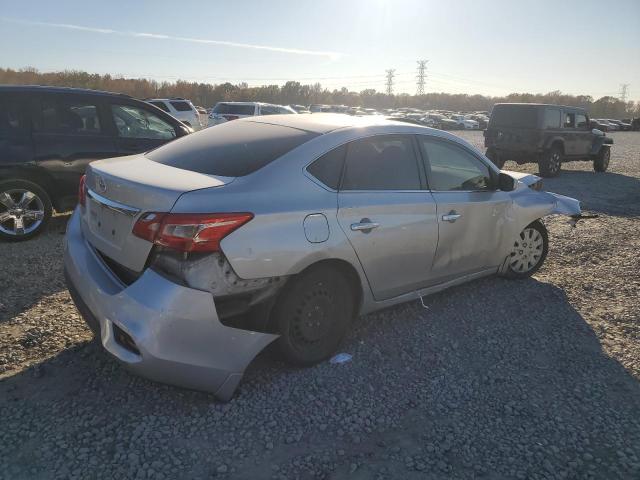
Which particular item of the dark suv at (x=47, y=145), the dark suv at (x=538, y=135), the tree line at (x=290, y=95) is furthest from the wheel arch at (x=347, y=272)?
the tree line at (x=290, y=95)

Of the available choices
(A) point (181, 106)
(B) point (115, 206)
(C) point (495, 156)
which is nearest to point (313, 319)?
(B) point (115, 206)

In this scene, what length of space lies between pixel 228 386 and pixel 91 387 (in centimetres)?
90

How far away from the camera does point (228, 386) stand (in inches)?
111

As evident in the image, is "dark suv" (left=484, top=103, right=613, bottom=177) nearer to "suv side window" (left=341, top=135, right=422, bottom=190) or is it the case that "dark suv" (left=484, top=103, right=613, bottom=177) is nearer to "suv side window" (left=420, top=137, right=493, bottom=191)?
"suv side window" (left=420, top=137, right=493, bottom=191)

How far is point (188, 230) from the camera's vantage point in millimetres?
2615

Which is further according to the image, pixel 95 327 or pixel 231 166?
pixel 231 166

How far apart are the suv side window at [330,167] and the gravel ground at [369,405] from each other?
1243 millimetres

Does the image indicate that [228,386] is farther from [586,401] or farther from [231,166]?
[586,401]

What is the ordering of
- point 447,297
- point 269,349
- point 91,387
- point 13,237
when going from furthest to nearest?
point 13,237
point 447,297
point 269,349
point 91,387

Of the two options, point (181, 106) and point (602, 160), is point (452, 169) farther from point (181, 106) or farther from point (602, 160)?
point (181, 106)

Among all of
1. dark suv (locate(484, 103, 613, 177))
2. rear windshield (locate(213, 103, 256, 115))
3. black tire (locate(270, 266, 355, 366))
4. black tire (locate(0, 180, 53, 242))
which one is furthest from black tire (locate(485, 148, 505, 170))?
black tire (locate(270, 266, 355, 366))

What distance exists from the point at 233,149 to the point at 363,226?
1003 mm

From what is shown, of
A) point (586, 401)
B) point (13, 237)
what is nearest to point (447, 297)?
point (586, 401)

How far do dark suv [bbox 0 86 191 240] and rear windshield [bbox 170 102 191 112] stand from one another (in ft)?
43.5
